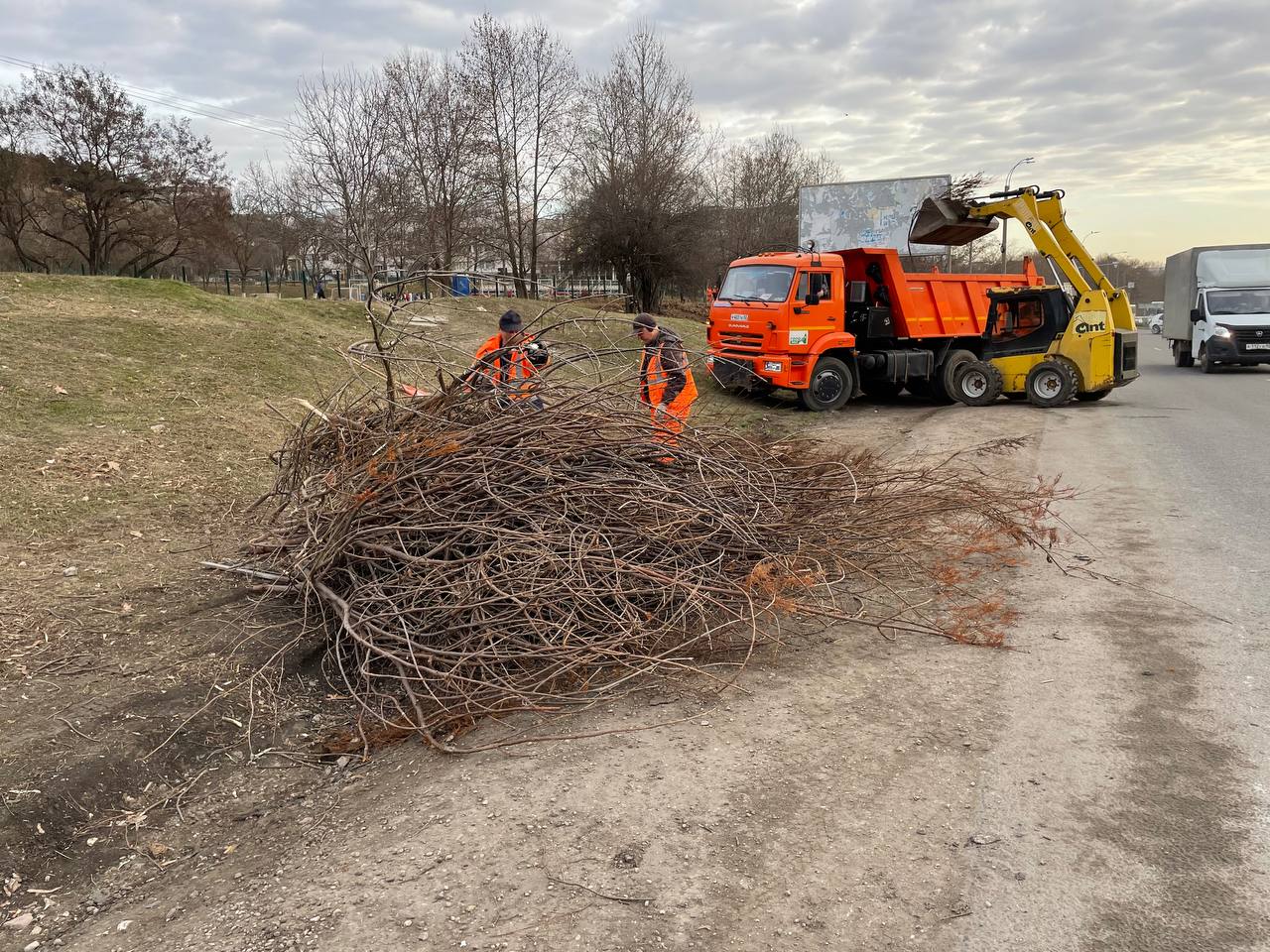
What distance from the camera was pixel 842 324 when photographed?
13.8 metres

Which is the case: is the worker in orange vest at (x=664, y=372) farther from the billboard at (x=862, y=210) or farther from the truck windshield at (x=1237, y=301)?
the billboard at (x=862, y=210)

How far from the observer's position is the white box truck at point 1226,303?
1988 centimetres

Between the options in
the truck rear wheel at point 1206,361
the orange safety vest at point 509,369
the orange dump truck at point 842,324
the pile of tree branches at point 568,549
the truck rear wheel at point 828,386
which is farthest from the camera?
the truck rear wheel at point 1206,361

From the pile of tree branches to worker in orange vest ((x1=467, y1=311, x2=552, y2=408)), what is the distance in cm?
9

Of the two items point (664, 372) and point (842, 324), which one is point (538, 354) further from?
point (842, 324)

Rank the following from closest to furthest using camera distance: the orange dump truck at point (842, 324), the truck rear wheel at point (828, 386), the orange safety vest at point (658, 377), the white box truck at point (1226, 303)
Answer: the orange safety vest at point (658, 377) < the orange dump truck at point (842, 324) < the truck rear wheel at point (828, 386) < the white box truck at point (1226, 303)

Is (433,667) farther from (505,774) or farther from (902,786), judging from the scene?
(902,786)

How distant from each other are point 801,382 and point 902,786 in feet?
35.9

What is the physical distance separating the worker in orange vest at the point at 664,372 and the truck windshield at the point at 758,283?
7.02 meters

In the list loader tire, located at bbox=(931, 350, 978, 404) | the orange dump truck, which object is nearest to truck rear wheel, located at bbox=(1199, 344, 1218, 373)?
the orange dump truck

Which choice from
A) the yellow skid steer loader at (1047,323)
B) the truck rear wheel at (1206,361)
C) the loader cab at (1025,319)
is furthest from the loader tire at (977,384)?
the truck rear wheel at (1206,361)

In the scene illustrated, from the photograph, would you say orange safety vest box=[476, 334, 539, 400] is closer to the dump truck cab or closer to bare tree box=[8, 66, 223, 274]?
the dump truck cab

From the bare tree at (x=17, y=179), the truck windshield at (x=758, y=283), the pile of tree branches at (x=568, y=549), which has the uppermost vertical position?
the bare tree at (x=17, y=179)

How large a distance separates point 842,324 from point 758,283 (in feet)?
4.99
